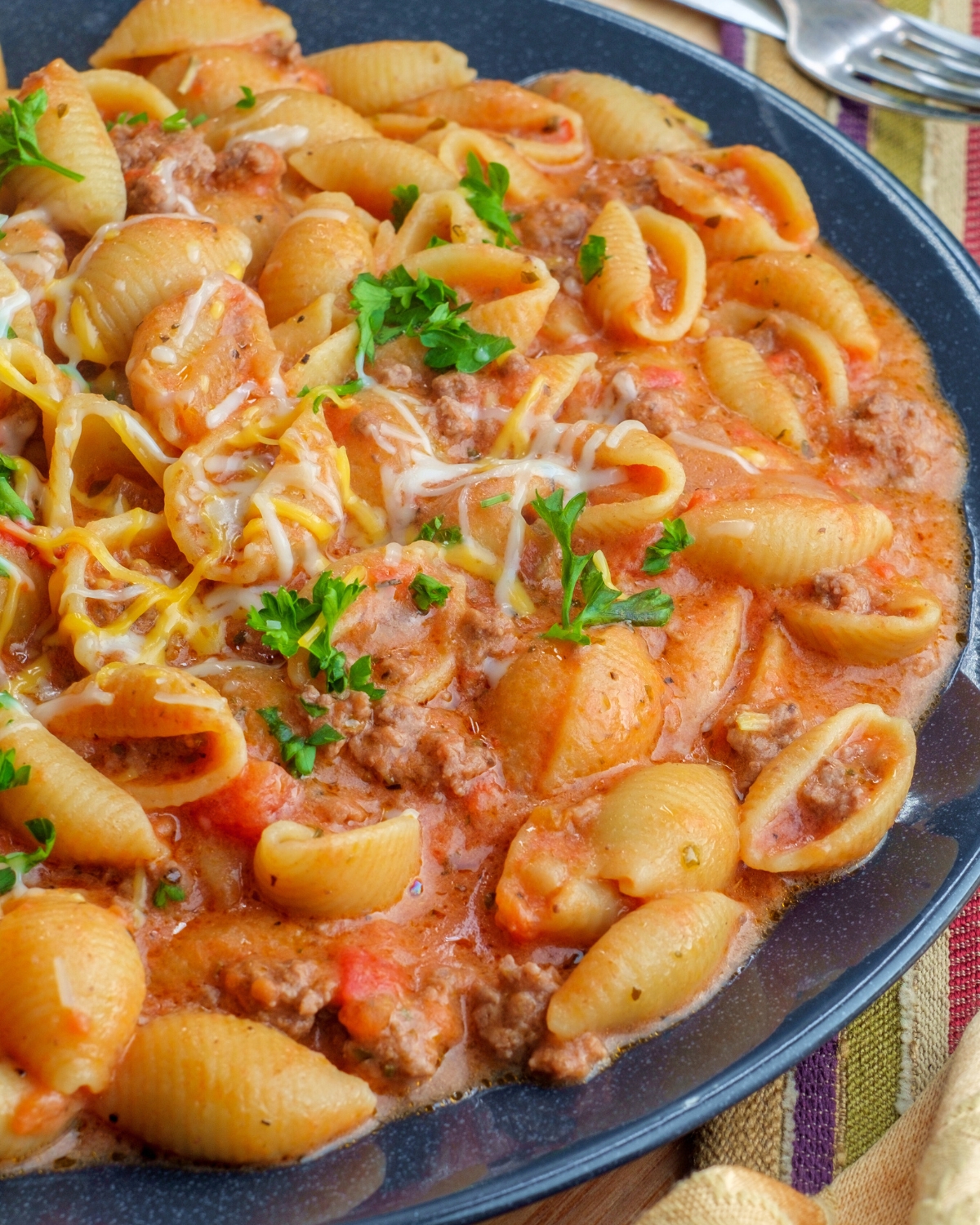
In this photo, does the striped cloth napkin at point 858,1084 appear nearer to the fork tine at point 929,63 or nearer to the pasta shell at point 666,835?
the pasta shell at point 666,835

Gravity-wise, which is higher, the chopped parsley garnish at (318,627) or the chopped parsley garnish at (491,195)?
the chopped parsley garnish at (491,195)

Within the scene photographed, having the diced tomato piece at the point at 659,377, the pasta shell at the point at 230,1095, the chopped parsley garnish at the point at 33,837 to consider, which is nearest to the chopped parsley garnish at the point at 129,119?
the diced tomato piece at the point at 659,377

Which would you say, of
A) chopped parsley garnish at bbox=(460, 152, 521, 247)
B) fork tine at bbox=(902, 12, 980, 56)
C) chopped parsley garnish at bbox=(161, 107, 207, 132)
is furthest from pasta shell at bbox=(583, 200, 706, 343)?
fork tine at bbox=(902, 12, 980, 56)

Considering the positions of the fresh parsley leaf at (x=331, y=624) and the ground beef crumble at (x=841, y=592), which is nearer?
the fresh parsley leaf at (x=331, y=624)

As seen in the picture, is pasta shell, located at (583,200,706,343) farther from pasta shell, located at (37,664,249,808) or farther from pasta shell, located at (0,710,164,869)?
pasta shell, located at (0,710,164,869)

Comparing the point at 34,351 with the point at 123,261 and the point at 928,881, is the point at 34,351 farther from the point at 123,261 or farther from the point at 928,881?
the point at 928,881

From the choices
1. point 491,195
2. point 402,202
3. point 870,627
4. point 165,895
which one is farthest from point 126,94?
point 870,627
